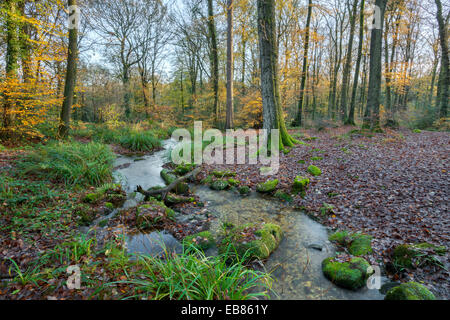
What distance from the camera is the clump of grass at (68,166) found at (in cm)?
525

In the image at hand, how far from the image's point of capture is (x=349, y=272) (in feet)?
9.11

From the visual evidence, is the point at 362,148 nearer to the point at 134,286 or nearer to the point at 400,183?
the point at 400,183

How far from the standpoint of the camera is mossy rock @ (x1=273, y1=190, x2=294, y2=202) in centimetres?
537

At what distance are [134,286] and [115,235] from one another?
160 cm

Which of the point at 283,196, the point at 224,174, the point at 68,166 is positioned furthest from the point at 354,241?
the point at 68,166

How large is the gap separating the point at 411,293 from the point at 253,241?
1.93 m

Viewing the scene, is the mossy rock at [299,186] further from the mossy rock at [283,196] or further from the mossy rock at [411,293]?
the mossy rock at [411,293]

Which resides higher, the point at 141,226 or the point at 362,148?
the point at 362,148

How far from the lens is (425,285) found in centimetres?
248

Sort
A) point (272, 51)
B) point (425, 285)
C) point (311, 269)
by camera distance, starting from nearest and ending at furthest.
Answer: point (425, 285), point (311, 269), point (272, 51)

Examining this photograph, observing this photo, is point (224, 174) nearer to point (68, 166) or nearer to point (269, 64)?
point (269, 64)

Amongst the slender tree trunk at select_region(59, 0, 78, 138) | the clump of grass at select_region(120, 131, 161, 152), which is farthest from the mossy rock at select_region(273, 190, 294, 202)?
the slender tree trunk at select_region(59, 0, 78, 138)

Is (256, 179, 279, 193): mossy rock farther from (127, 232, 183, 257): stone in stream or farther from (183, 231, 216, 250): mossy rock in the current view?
(127, 232, 183, 257): stone in stream

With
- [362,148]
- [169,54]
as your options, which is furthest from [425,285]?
[169,54]
